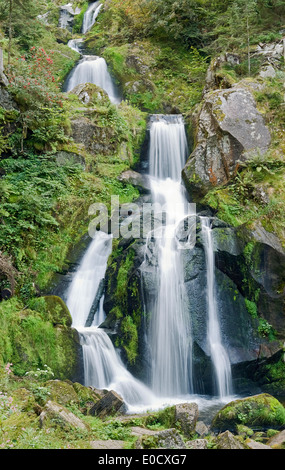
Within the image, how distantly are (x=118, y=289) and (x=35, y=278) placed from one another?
94.3 inches

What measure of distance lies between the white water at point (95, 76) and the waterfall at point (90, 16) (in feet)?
26.9

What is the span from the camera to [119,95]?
67.3 feet

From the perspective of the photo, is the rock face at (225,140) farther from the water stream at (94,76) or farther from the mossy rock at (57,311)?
the water stream at (94,76)

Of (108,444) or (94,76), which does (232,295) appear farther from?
(94,76)

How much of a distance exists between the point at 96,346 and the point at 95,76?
17143mm

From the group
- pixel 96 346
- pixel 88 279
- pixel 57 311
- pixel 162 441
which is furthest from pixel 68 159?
pixel 162 441

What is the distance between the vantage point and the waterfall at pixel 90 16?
27881mm

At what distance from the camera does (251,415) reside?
718 centimetres

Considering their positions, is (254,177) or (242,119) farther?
(242,119)

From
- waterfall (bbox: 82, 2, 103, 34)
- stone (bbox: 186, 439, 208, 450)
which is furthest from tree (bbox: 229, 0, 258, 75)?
stone (bbox: 186, 439, 208, 450)

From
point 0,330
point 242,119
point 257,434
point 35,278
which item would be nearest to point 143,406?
point 257,434

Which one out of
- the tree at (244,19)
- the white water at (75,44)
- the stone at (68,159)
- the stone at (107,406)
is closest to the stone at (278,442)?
the stone at (107,406)

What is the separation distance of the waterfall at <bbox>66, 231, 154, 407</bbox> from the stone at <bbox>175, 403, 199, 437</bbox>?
227cm

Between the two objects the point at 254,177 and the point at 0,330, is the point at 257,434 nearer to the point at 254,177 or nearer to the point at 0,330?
the point at 0,330
